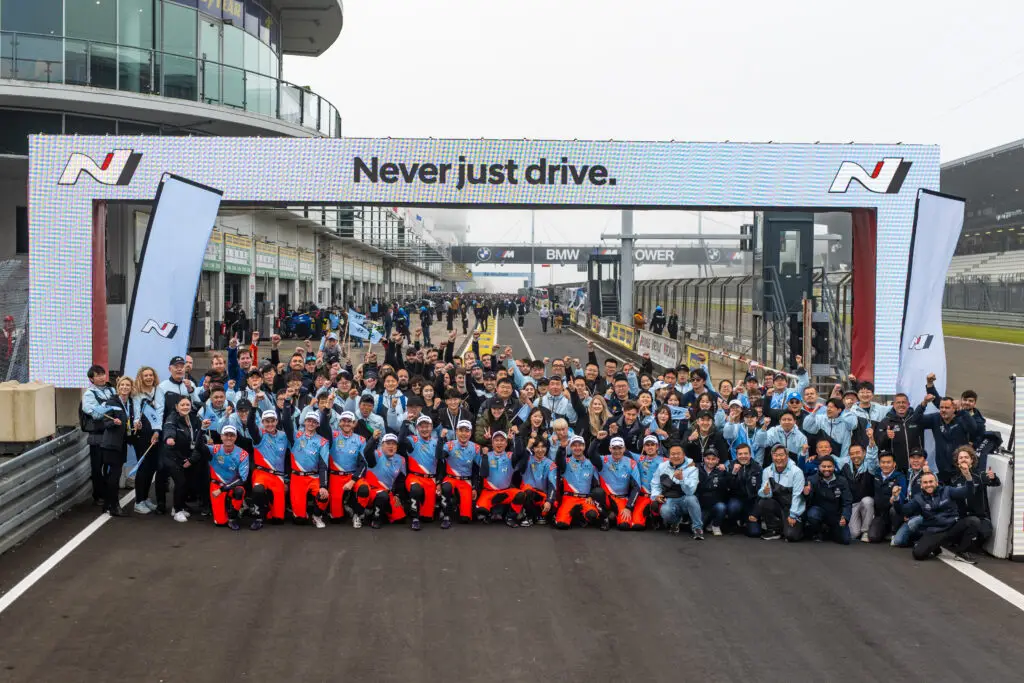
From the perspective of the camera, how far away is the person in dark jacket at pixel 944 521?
9.05 meters

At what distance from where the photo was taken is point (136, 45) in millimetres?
22609

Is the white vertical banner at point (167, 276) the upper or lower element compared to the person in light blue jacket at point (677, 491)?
upper

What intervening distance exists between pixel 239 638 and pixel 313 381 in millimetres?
6659

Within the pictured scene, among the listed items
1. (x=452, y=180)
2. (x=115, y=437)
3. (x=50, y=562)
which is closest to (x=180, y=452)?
(x=115, y=437)

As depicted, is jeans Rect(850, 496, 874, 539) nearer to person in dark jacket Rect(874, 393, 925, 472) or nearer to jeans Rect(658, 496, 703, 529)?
person in dark jacket Rect(874, 393, 925, 472)

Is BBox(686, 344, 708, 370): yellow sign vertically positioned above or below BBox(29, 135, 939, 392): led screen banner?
below

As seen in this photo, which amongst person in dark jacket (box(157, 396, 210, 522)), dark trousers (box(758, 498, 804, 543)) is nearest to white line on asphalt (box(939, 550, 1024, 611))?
dark trousers (box(758, 498, 804, 543))

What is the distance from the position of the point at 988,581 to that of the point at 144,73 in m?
21.0

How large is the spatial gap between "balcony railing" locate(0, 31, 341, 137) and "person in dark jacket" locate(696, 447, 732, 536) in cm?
1790

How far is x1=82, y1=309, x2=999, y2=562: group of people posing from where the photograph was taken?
31.9 feet

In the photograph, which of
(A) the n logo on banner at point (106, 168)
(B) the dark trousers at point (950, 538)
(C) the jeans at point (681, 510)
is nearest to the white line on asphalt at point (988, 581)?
(B) the dark trousers at point (950, 538)

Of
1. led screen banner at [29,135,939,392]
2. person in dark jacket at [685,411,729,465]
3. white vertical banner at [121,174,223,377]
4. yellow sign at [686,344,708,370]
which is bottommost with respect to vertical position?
person in dark jacket at [685,411,729,465]

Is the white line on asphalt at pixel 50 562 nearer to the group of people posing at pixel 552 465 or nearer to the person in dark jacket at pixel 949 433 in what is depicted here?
the group of people posing at pixel 552 465

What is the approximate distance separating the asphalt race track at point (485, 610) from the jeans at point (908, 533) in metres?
0.30
